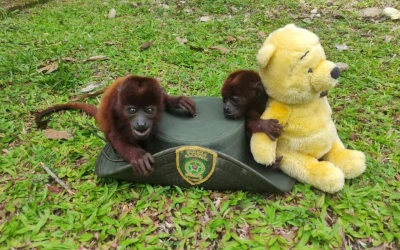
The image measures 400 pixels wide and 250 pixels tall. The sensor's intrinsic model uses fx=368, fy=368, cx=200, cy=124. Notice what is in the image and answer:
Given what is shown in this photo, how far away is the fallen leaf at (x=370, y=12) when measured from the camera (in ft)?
20.8

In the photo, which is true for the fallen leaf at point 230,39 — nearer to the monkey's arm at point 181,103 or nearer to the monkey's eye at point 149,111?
the monkey's arm at point 181,103

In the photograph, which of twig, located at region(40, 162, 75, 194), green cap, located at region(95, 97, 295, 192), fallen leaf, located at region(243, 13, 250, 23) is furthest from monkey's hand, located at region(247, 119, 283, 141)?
fallen leaf, located at region(243, 13, 250, 23)

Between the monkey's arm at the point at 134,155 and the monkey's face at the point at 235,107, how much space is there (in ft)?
2.22

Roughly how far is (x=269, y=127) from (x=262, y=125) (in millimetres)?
65

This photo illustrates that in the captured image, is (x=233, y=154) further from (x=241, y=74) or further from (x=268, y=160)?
(x=241, y=74)

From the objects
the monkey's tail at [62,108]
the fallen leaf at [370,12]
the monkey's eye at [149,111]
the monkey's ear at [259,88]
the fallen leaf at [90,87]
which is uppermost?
the monkey's ear at [259,88]

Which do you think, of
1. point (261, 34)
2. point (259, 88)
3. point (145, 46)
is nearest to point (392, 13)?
point (261, 34)

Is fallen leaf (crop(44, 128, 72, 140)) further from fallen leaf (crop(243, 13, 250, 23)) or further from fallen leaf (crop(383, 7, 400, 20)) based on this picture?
fallen leaf (crop(383, 7, 400, 20))

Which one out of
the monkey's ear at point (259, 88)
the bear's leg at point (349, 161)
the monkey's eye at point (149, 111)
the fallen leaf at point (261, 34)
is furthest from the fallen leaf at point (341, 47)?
the monkey's eye at point (149, 111)

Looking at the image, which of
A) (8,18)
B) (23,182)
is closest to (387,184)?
(23,182)

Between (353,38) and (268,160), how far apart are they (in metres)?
3.68

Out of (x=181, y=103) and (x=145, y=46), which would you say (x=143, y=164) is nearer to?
(x=181, y=103)

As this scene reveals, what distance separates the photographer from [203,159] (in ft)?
8.50

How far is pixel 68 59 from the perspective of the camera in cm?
496
